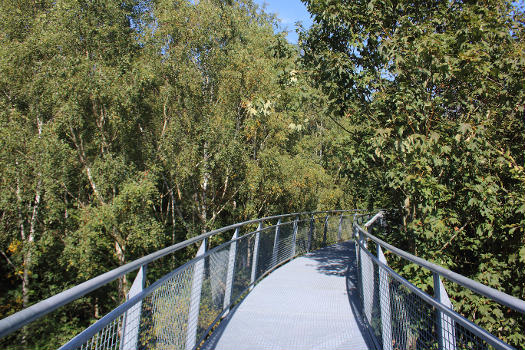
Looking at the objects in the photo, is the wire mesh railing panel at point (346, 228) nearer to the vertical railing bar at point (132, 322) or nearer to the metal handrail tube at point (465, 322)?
the metal handrail tube at point (465, 322)

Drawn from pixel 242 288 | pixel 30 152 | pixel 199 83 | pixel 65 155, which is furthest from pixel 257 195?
pixel 242 288

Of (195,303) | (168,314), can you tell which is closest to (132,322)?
(168,314)

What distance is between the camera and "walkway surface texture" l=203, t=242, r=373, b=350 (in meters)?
4.30

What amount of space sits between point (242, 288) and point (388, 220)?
4.39 meters

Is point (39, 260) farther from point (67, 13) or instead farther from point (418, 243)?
point (418, 243)

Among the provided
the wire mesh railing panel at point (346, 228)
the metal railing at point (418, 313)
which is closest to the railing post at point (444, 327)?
the metal railing at point (418, 313)

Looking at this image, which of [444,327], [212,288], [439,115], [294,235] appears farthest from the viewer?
[294,235]

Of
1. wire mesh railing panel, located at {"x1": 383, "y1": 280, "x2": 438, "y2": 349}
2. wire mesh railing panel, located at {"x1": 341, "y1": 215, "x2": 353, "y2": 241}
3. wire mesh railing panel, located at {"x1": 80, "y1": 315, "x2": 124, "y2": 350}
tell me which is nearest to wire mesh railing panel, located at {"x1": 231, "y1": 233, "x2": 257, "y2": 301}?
wire mesh railing panel, located at {"x1": 383, "y1": 280, "x2": 438, "y2": 349}

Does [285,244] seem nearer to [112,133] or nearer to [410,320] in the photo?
[410,320]

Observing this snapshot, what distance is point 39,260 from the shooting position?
17.6 metres

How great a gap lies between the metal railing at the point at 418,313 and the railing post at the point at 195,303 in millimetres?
1747

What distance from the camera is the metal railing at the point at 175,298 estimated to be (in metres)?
1.76

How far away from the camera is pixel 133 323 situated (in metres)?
2.38

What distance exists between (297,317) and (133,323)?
3.27 m
